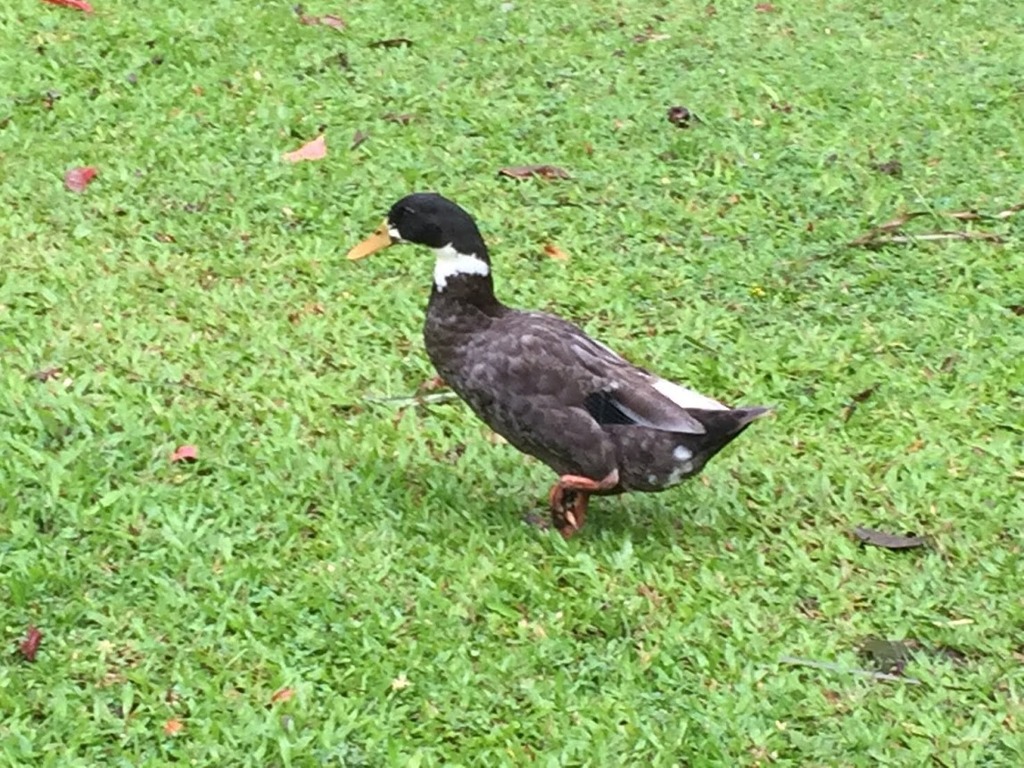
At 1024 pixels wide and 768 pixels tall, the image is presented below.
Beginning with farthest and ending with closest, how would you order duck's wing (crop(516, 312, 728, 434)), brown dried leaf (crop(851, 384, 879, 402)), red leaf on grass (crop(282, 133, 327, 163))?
red leaf on grass (crop(282, 133, 327, 163)), brown dried leaf (crop(851, 384, 879, 402)), duck's wing (crop(516, 312, 728, 434))

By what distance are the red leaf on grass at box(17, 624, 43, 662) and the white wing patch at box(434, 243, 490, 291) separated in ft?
5.08

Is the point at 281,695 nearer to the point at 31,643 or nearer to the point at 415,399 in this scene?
the point at 31,643

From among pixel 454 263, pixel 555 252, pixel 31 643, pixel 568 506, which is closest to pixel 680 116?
pixel 555 252

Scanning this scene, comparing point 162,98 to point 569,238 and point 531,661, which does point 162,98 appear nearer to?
point 569,238

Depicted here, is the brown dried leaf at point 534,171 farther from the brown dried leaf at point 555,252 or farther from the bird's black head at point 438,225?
the bird's black head at point 438,225

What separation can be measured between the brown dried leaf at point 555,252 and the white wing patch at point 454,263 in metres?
1.80

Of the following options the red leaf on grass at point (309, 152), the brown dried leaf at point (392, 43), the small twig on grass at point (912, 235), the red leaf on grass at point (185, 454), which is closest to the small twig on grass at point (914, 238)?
the small twig on grass at point (912, 235)

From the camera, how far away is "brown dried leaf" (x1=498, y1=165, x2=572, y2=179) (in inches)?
268

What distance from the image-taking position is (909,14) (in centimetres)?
914

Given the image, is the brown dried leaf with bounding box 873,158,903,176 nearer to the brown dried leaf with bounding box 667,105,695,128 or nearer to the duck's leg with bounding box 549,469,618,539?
the brown dried leaf with bounding box 667,105,695,128

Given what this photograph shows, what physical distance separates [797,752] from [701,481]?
4.49 feet

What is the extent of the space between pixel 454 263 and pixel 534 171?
98.6 inches

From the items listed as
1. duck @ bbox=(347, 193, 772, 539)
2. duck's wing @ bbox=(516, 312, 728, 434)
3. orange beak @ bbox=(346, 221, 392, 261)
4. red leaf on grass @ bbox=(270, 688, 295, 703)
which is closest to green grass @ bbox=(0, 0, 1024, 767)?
red leaf on grass @ bbox=(270, 688, 295, 703)

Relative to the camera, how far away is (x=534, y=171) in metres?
6.85
